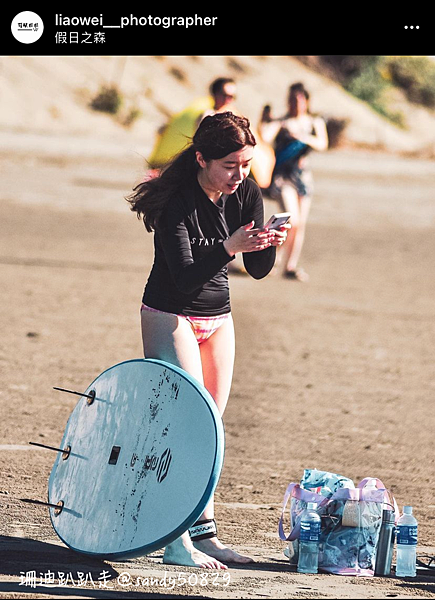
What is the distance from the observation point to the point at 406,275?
51.4 ft

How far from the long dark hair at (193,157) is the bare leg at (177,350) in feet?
1.29

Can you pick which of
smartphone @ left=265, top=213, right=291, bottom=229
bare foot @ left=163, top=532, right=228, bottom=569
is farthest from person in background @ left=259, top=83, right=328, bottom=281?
bare foot @ left=163, top=532, right=228, bottom=569

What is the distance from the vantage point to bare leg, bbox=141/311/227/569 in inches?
190

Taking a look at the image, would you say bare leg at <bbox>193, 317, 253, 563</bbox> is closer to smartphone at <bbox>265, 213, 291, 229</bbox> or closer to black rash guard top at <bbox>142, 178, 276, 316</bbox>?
black rash guard top at <bbox>142, 178, 276, 316</bbox>

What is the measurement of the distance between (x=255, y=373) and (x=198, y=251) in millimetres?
4504

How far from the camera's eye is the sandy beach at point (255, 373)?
188 inches

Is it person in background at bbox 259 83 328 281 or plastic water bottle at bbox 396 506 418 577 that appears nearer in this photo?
plastic water bottle at bbox 396 506 418 577

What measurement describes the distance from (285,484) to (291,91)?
7322mm

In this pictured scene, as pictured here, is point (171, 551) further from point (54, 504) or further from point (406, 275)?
point (406, 275)

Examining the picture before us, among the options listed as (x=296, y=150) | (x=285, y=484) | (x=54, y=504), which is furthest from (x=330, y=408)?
(x=296, y=150)

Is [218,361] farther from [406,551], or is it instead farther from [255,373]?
[255,373]
